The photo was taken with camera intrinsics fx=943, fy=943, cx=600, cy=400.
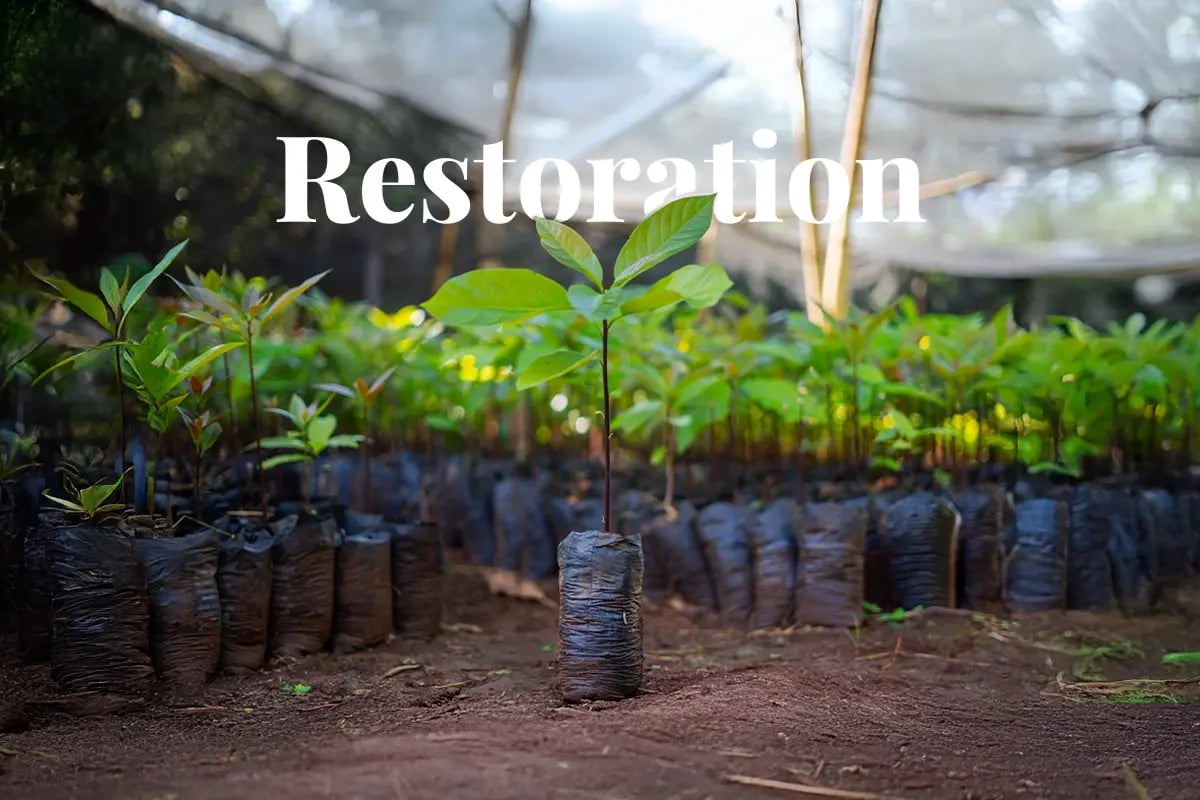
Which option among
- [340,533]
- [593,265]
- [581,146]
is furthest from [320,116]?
[593,265]

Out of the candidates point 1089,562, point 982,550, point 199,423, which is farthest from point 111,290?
point 1089,562

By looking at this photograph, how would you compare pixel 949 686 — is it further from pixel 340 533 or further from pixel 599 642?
pixel 340 533

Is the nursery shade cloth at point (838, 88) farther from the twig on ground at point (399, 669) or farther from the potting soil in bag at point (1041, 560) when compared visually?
the twig on ground at point (399, 669)

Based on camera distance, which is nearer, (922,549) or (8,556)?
(8,556)

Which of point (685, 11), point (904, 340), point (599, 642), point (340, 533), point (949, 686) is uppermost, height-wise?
point (685, 11)

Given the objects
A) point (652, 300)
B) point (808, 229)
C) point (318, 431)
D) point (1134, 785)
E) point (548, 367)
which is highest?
point (808, 229)

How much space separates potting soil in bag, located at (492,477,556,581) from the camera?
3076mm

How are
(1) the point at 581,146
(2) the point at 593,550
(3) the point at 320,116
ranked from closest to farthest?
(2) the point at 593,550 < (3) the point at 320,116 < (1) the point at 581,146

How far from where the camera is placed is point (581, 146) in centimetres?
500

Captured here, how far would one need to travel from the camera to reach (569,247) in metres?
1.67

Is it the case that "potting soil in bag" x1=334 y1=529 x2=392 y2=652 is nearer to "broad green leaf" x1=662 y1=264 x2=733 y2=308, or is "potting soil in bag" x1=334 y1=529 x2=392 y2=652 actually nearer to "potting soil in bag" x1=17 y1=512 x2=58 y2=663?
"potting soil in bag" x1=17 y1=512 x2=58 y2=663

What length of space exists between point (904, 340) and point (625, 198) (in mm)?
2888

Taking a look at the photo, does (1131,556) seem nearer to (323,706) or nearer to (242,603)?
(323,706)

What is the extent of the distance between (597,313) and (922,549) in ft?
4.40
